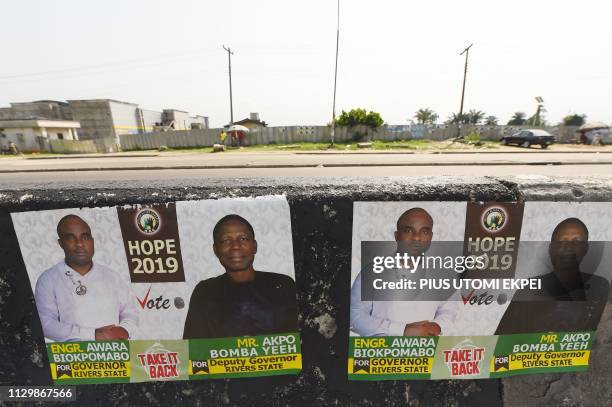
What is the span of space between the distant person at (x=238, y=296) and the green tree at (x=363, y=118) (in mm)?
34226

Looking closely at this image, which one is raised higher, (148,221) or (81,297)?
(148,221)

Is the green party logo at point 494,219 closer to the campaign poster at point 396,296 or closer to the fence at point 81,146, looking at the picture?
the campaign poster at point 396,296

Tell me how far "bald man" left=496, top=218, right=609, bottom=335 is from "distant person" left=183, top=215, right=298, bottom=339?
1.11 m

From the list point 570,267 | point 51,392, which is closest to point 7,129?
point 51,392

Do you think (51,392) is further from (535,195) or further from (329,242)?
(535,195)

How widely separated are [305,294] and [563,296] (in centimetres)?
125

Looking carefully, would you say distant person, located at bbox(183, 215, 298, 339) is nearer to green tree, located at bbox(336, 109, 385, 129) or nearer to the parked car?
the parked car

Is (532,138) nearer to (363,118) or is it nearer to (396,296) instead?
(363,118)

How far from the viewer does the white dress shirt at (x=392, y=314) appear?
4.98 feet

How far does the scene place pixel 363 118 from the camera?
33781mm

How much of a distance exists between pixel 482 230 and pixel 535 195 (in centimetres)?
28

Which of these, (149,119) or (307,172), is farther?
(149,119)

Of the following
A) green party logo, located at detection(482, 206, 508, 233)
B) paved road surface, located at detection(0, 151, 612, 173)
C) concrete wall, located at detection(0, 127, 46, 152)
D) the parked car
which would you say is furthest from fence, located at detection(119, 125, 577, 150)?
green party logo, located at detection(482, 206, 508, 233)

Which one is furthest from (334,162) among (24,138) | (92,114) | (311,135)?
(92,114)
